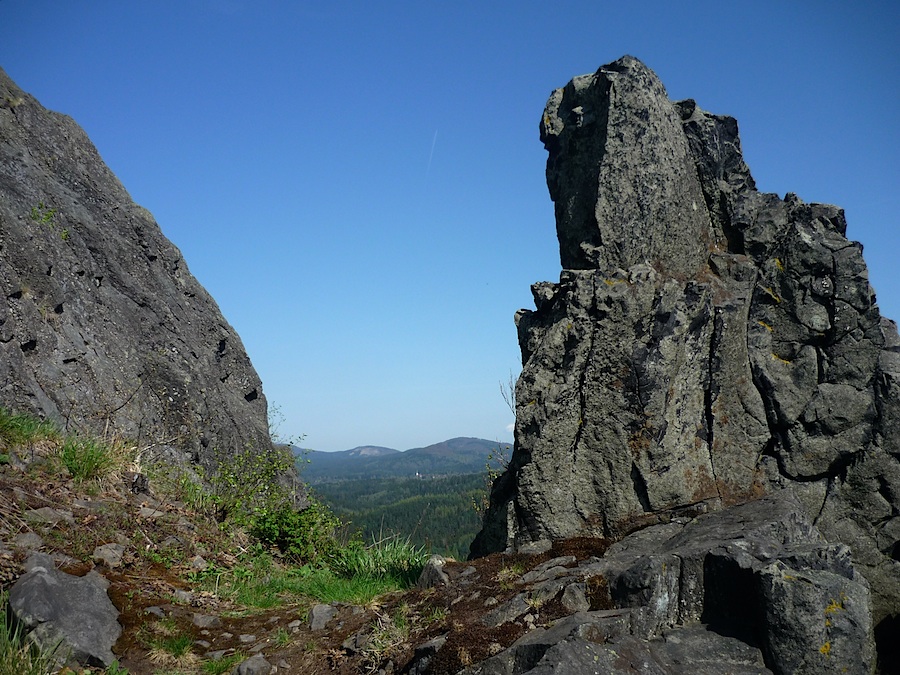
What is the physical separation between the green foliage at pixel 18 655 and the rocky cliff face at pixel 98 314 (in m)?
6.88

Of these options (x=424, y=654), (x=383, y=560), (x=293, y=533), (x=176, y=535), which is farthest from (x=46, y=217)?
(x=424, y=654)

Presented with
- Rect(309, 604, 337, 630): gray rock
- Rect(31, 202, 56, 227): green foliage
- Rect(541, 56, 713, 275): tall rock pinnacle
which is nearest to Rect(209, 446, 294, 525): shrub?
Rect(309, 604, 337, 630): gray rock

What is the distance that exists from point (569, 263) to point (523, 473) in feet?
14.5

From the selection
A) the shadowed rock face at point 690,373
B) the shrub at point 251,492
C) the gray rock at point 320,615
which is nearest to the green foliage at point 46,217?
the shrub at point 251,492

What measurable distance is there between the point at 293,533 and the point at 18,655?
20.8ft

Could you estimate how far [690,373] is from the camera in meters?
9.74

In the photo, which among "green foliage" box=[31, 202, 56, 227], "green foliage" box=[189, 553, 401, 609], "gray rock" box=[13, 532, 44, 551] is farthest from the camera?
"green foliage" box=[31, 202, 56, 227]

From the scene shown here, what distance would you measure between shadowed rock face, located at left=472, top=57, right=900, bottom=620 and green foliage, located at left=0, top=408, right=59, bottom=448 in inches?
327

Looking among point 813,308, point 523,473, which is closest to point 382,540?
point 523,473

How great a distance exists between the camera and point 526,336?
11.0 meters

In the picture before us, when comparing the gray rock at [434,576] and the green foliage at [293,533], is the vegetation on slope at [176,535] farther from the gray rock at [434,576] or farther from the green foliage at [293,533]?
the gray rock at [434,576]

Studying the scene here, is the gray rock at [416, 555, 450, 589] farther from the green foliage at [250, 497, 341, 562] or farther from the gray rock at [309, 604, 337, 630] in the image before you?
the green foliage at [250, 497, 341, 562]

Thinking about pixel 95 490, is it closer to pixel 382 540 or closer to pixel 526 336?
pixel 382 540

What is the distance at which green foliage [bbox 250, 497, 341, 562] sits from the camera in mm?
12109
